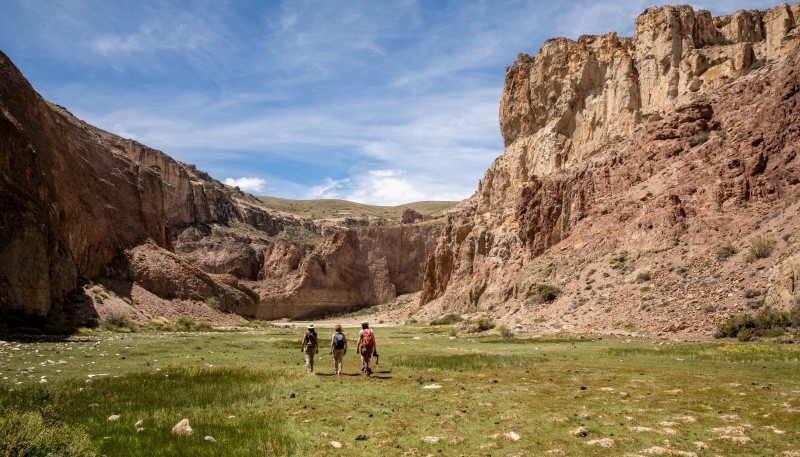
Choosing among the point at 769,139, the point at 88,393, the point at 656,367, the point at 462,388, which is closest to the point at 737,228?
the point at 769,139

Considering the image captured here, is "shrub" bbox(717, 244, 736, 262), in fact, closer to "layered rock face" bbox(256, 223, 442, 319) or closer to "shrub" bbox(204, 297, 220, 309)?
"shrub" bbox(204, 297, 220, 309)

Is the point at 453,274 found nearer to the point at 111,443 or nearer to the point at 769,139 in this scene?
the point at 769,139

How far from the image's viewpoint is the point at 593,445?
898 cm

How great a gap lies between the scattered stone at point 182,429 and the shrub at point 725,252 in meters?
40.9

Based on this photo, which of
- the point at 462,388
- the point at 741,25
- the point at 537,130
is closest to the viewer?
the point at 462,388

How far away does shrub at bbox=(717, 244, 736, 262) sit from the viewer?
132ft

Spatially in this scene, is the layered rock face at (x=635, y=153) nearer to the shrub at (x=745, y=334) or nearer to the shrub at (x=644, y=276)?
the shrub at (x=644, y=276)

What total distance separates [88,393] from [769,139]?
176 feet

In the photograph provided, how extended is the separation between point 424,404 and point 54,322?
34443mm

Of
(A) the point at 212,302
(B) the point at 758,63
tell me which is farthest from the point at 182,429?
(B) the point at 758,63

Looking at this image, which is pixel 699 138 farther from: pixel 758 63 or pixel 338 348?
pixel 338 348

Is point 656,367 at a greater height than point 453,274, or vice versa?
point 453,274

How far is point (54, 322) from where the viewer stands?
37.3 meters

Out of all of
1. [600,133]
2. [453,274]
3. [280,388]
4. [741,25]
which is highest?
[741,25]
